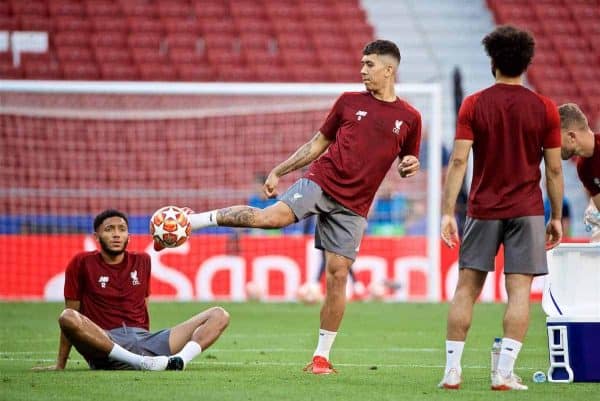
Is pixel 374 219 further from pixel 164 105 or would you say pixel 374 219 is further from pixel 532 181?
pixel 532 181

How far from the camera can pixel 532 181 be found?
22.5 ft

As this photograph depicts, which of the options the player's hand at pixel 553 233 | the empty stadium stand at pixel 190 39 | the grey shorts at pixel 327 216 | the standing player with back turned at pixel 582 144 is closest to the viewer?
the player's hand at pixel 553 233

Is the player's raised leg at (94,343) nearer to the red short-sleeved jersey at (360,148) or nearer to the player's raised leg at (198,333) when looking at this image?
the player's raised leg at (198,333)

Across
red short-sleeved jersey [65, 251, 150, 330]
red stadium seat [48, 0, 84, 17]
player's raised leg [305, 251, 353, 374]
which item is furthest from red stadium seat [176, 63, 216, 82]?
player's raised leg [305, 251, 353, 374]

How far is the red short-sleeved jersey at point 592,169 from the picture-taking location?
25.9 feet

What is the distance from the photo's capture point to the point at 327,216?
27.0 feet

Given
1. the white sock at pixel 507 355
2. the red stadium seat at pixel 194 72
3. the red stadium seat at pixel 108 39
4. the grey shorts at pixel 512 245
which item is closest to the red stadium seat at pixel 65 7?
the red stadium seat at pixel 108 39

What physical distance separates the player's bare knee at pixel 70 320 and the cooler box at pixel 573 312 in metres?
2.96

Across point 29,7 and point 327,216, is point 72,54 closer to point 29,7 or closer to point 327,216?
point 29,7

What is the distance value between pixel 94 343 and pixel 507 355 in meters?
2.70

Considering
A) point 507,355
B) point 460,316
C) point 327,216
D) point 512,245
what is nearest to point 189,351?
Result: point 327,216

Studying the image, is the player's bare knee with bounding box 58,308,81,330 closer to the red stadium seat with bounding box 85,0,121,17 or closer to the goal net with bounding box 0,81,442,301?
the goal net with bounding box 0,81,442,301

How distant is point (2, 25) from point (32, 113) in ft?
17.2

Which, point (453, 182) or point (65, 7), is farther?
point (65, 7)
